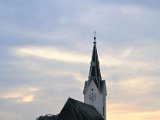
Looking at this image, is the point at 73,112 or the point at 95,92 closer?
the point at 73,112

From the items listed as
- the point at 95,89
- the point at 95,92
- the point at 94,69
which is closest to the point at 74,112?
the point at 95,92

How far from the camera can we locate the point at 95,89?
80312mm

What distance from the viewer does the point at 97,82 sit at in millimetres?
80438

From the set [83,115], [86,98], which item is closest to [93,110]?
[86,98]

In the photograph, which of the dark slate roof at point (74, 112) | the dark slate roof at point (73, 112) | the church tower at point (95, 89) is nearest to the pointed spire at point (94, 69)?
the church tower at point (95, 89)

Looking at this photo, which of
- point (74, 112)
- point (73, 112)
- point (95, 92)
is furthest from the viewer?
point (95, 92)

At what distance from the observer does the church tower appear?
263 ft

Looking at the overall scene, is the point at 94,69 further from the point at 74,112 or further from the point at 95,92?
the point at 74,112

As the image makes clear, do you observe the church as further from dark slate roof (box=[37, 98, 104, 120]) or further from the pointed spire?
dark slate roof (box=[37, 98, 104, 120])

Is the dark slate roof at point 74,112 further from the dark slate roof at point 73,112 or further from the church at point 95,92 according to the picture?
the church at point 95,92

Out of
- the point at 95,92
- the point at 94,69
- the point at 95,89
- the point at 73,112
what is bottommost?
the point at 73,112

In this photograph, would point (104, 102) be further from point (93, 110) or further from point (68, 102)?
point (68, 102)

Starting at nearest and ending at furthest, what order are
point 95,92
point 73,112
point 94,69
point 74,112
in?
point 73,112, point 74,112, point 95,92, point 94,69

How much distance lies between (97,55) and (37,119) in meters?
14.1
